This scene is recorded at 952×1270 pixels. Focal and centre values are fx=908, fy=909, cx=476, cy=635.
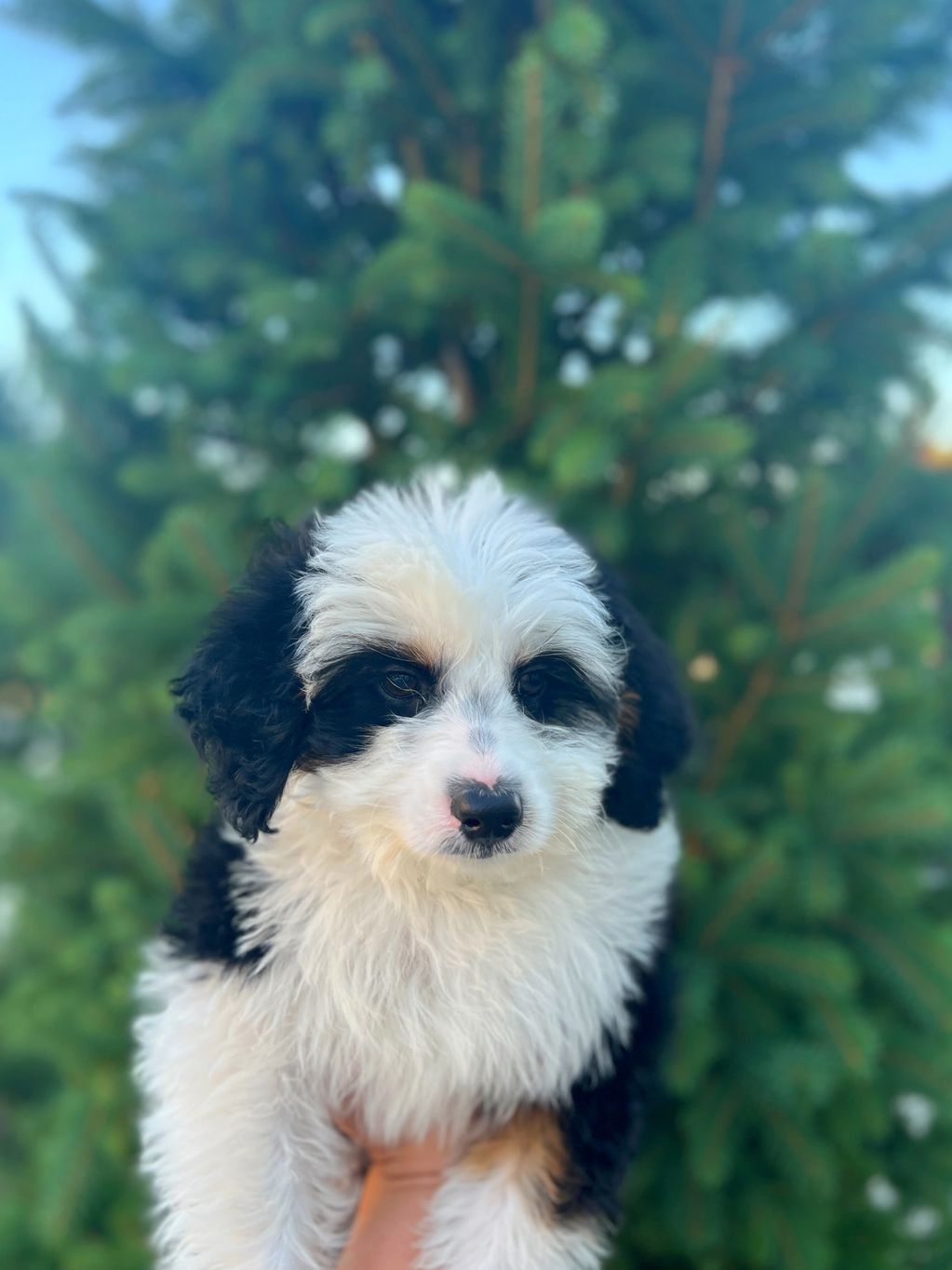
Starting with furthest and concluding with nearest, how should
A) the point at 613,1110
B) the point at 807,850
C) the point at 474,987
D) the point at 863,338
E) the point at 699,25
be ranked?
the point at 863,338, the point at 699,25, the point at 807,850, the point at 613,1110, the point at 474,987

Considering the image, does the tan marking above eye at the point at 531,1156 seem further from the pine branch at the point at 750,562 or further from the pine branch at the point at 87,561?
the pine branch at the point at 87,561

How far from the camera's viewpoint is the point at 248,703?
5.02 ft

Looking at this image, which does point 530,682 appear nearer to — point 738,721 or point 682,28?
point 738,721

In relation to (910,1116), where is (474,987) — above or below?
above

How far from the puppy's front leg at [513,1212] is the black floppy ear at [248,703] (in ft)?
2.61

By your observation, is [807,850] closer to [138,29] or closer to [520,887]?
[520,887]

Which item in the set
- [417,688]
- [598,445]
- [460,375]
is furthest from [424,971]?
[460,375]

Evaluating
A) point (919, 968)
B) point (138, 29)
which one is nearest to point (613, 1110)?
point (919, 968)

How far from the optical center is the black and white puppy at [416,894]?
1521 millimetres

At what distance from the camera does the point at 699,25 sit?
309 cm

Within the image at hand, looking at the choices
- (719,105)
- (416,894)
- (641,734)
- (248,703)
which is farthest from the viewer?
(719,105)

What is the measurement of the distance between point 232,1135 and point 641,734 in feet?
3.43

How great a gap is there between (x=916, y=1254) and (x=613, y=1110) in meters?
2.27

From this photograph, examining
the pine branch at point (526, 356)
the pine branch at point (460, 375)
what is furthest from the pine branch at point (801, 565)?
the pine branch at point (460, 375)
